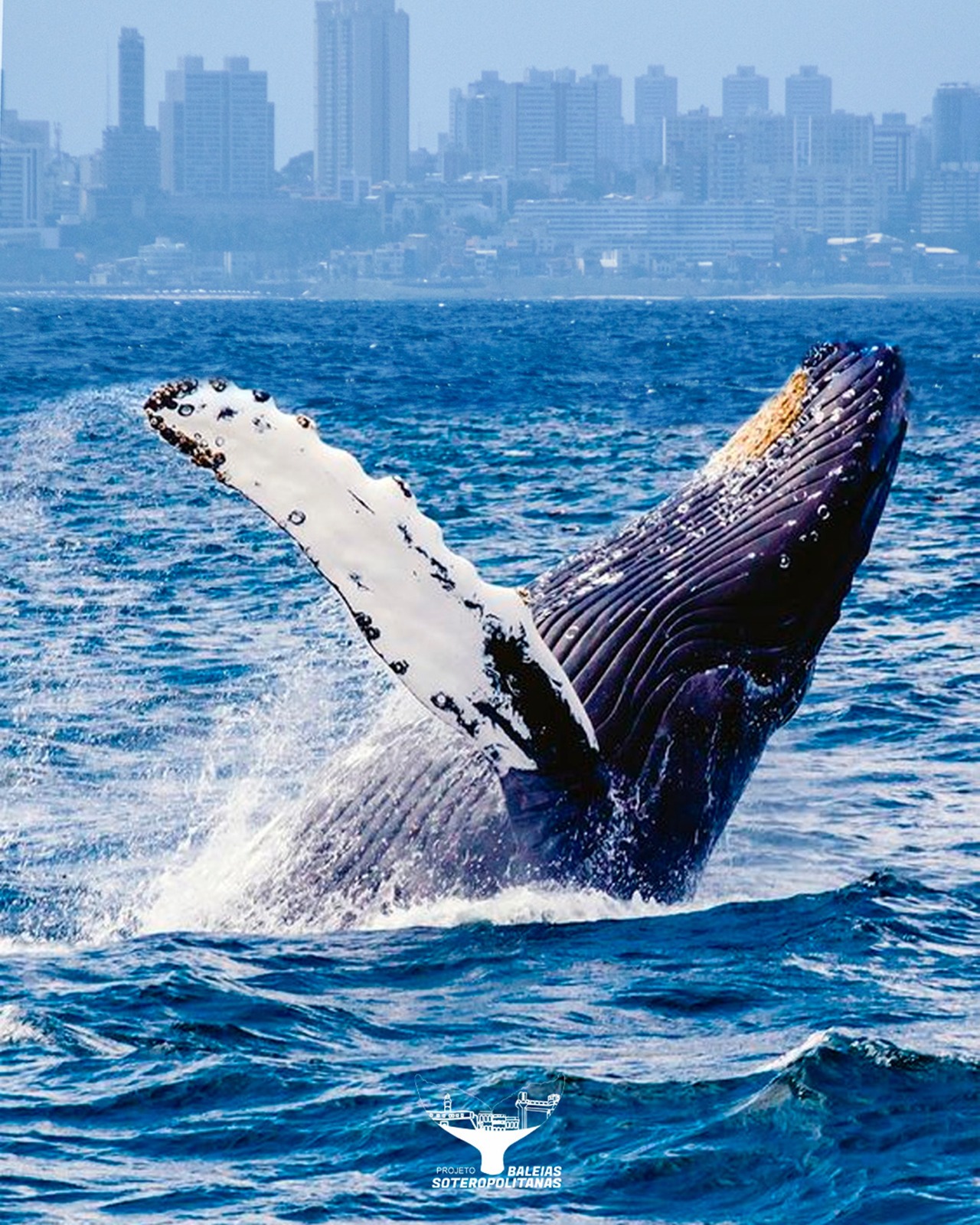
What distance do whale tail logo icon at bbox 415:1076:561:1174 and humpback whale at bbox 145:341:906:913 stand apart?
0.97 metres

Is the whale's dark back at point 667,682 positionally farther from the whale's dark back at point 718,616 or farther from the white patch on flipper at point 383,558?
the white patch on flipper at point 383,558

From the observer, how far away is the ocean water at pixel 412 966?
21.2ft

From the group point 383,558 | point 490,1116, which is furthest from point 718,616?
point 490,1116

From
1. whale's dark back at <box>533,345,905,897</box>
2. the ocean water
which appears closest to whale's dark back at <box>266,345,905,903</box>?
whale's dark back at <box>533,345,905,897</box>

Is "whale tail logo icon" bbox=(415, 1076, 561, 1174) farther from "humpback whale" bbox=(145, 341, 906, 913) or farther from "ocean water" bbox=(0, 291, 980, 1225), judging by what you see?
"humpback whale" bbox=(145, 341, 906, 913)

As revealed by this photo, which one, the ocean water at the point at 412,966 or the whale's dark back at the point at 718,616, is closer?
the ocean water at the point at 412,966

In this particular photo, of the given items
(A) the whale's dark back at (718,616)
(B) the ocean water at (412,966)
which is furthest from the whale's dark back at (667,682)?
Answer: (B) the ocean water at (412,966)

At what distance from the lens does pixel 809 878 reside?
9.90 meters

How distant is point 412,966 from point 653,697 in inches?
44.9

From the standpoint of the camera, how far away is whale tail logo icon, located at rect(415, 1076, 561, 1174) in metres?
6.61

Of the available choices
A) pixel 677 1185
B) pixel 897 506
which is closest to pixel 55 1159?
pixel 677 1185

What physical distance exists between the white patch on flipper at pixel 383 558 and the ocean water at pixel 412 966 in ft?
3.42

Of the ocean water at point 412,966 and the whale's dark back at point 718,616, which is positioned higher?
the whale's dark back at point 718,616

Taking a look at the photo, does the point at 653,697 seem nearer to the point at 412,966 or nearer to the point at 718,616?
the point at 718,616
